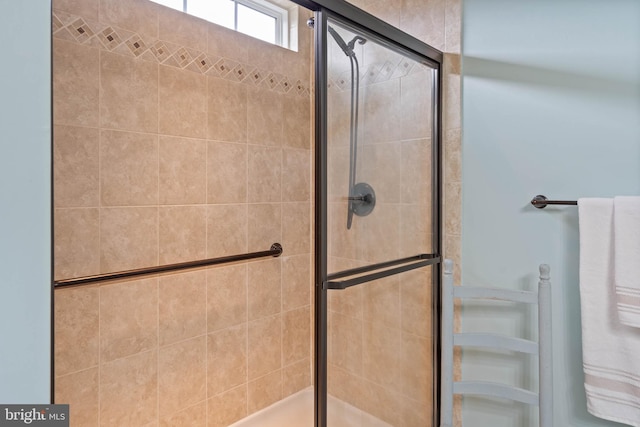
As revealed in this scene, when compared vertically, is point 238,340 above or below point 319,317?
below

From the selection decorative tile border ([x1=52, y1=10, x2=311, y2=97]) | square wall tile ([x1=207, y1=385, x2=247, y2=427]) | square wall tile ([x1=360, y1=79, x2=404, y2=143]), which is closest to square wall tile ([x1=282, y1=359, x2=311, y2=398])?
square wall tile ([x1=207, y1=385, x2=247, y2=427])

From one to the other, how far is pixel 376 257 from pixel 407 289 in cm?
24

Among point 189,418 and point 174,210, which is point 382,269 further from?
point 189,418

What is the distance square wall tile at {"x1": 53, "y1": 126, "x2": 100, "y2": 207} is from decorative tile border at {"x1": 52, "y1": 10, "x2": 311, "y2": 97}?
319 millimetres

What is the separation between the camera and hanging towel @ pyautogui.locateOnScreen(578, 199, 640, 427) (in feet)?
3.49

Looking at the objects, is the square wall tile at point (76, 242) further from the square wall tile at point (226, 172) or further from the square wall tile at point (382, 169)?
the square wall tile at point (382, 169)

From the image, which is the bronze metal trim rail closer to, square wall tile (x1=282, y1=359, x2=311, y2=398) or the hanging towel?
the hanging towel

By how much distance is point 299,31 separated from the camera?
200 cm

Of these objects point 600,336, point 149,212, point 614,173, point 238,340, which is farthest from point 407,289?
point 149,212

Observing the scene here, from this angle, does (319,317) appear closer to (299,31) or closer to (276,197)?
(276,197)

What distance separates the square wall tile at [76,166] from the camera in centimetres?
124
